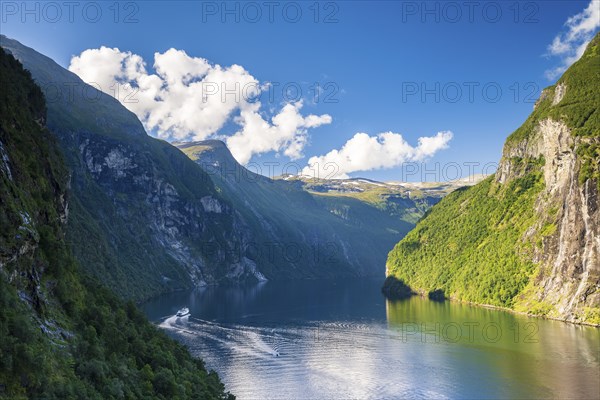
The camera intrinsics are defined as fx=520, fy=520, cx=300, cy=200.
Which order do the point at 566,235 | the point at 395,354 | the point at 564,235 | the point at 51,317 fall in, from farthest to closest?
the point at 564,235
the point at 566,235
the point at 395,354
the point at 51,317

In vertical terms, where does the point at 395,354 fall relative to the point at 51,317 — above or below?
below

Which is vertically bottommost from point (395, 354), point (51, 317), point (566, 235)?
point (395, 354)

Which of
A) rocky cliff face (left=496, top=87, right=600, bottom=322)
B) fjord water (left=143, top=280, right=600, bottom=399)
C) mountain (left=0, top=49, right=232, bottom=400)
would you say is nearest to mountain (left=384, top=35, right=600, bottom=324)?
rocky cliff face (left=496, top=87, right=600, bottom=322)

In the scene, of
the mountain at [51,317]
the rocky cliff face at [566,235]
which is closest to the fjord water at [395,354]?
the rocky cliff face at [566,235]

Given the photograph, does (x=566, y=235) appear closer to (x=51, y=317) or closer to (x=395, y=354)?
(x=395, y=354)

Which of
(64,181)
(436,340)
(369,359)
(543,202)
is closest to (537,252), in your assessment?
(543,202)

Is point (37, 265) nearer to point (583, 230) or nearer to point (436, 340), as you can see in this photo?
point (436, 340)

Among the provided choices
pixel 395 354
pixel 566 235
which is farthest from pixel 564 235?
pixel 395 354

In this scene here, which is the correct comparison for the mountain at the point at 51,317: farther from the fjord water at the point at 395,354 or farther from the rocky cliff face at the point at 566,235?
the rocky cliff face at the point at 566,235
